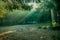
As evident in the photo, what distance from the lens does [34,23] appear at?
2.34 meters

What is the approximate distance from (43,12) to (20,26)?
524 mm

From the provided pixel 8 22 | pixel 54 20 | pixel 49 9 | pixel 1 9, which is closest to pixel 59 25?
pixel 54 20

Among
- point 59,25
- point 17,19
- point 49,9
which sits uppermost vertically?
point 49,9

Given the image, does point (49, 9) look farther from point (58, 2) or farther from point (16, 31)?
point (16, 31)

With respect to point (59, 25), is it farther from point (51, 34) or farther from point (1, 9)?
point (1, 9)

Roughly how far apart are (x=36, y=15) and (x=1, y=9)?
68 cm

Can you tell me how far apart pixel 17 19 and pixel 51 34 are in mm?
720

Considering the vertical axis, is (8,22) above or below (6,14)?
below

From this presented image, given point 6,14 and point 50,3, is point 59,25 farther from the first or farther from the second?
point 6,14

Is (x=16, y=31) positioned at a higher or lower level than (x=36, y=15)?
lower

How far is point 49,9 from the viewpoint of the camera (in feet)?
7.86

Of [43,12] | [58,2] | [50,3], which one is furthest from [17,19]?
[58,2]

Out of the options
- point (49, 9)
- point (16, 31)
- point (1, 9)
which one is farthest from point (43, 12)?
point (1, 9)

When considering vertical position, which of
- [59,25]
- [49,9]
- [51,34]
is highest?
[49,9]
